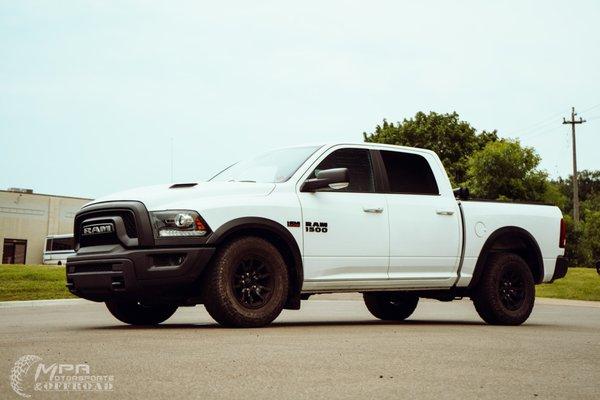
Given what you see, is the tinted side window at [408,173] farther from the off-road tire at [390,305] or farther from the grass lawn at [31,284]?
the grass lawn at [31,284]

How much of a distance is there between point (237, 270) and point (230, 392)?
4.08m

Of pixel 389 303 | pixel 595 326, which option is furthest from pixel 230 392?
pixel 595 326

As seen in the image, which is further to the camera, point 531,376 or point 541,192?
point 541,192

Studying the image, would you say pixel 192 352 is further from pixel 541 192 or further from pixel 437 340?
pixel 541 192

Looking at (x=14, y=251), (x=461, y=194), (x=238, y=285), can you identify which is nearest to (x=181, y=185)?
(x=238, y=285)

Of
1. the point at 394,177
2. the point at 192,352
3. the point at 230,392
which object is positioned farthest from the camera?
the point at 394,177

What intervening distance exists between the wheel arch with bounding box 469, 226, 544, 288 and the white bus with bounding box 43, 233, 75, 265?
2078 inches

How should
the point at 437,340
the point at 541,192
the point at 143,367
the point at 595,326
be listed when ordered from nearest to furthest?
the point at 143,367 → the point at 437,340 → the point at 595,326 → the point at 541,192

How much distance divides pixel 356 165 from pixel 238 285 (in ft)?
7.72

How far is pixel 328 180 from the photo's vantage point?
948 cm

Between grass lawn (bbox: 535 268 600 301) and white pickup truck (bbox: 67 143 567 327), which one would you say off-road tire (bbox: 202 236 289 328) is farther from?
grass lawn (bbox: 535 268 600 301)

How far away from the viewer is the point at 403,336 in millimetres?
8820

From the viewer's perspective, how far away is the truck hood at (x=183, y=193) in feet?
29.8

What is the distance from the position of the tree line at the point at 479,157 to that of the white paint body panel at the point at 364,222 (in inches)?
1697
